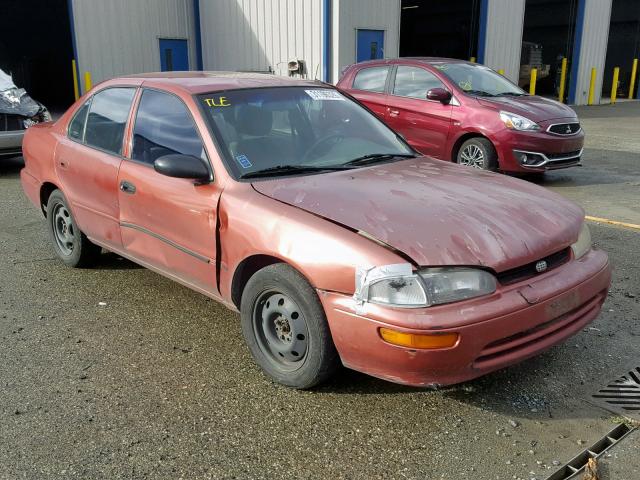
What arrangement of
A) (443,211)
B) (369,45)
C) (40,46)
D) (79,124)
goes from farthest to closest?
(40,46)
(369,45)
(79,124)
(443,211)

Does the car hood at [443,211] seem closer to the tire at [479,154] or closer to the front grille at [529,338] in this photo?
the front grille at [529,338]

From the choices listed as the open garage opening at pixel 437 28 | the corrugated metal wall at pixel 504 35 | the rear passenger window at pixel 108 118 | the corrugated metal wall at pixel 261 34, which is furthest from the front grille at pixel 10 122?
the open garage opening at pixel 437 28

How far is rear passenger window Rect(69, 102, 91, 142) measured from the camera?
4.75 metres

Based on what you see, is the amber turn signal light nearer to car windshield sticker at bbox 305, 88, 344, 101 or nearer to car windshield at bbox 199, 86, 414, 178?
car windshield at bbox 199, 86, 414, 178

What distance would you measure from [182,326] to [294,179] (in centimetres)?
129

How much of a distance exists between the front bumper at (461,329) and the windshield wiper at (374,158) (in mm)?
1243

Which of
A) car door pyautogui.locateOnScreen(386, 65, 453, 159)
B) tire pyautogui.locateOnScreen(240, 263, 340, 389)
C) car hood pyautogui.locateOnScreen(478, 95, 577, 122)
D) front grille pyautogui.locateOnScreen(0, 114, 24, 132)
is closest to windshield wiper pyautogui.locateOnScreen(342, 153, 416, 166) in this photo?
tire pyautogui.locateOnScreen(240, 263, 340, 389)

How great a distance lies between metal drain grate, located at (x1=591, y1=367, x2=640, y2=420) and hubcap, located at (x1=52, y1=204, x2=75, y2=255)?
3.95 m

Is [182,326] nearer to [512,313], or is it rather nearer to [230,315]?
[230,315]

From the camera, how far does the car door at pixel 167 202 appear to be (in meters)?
3.51

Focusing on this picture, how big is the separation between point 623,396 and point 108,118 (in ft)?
12.4

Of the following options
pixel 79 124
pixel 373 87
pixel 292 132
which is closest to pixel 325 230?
pixel 292 132

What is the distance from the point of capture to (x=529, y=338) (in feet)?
9.37

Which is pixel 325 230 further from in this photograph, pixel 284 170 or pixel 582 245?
pixel 582 245
